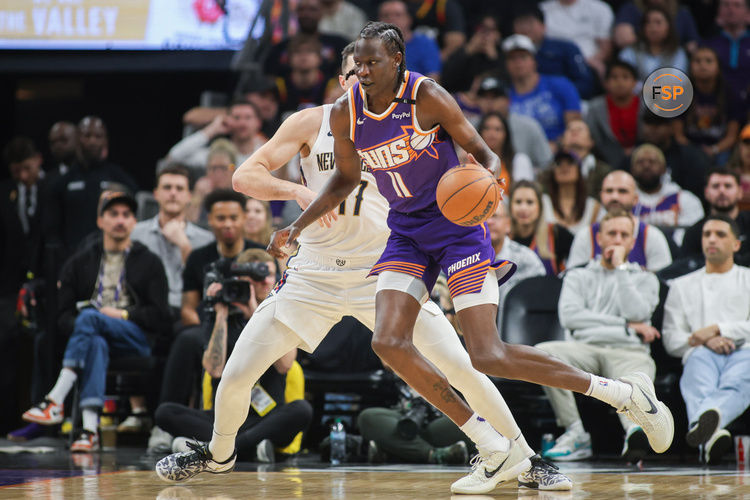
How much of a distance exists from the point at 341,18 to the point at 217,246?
5.44 meters

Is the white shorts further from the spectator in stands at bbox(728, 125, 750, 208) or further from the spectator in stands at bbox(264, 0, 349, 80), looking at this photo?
the spectator in stands at bbox(264, 0, 349, 80)

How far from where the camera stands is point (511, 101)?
11.3 m

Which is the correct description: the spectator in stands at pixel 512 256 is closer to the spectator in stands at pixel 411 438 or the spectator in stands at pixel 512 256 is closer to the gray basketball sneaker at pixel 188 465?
the spectator in stands at pixel 411 438

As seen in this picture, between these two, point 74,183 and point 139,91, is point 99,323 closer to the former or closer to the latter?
point 74,183

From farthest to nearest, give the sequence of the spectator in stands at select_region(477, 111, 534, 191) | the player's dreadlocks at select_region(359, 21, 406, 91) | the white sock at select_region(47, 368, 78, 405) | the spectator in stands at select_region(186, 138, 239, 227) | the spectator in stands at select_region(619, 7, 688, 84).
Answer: the spectator in stands at select_region(619, 7, 688, 84), the spectator in stands at select_region(186, 138, 239, 227), the spectator in stands at select_region(477, 111, 534, 191), the white sock at select_region(47, 368, 78, 405), the player's dreadlocks at select_region(359, 21, 406, 91)

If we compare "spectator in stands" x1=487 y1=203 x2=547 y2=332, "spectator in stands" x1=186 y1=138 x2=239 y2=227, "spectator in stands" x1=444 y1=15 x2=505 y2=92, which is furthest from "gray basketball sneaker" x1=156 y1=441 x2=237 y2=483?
"spectator in stands" x1=444 y1=15 x2=505 y2=92

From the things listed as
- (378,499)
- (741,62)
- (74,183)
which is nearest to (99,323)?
(74,183)

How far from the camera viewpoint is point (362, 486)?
5.22m

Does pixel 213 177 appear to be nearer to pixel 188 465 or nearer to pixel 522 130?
pixel 522 130

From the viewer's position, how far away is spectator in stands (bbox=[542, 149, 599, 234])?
9.23m

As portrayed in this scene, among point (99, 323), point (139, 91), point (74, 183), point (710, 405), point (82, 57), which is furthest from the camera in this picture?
point (139, 91)

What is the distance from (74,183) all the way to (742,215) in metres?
6.25

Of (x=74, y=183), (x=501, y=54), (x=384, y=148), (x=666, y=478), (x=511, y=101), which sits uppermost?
(x=501, y=54)

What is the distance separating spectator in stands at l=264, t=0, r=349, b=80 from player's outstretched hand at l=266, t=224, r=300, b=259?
287 inches
